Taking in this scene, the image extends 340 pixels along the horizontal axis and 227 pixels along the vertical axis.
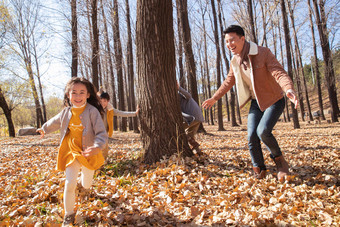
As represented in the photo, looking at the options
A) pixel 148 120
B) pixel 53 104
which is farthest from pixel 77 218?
pixel 53 104

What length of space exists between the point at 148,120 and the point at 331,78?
16197mm

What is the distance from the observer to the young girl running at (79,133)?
2.59m

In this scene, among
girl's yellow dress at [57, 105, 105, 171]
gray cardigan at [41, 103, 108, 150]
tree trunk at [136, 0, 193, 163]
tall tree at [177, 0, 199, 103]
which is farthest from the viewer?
tall tree at [177, 0, 199, 103]

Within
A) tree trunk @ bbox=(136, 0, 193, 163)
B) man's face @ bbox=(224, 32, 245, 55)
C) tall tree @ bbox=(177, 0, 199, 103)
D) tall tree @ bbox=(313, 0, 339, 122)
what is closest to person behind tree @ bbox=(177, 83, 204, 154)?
tree trunk @ bbox=(136, 0, 193, 163)

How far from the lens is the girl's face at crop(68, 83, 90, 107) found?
273 cm

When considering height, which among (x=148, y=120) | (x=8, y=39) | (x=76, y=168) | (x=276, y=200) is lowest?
→ (x=276, y=200)

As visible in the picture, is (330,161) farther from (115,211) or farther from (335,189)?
(115,211)

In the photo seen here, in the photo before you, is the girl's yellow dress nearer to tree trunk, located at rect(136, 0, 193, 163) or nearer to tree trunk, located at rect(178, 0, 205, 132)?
tree trunk, located at rect(136, 0, 193, 163)

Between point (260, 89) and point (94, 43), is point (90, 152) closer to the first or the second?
point (260, 89)

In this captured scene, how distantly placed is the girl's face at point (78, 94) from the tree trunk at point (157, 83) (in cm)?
146

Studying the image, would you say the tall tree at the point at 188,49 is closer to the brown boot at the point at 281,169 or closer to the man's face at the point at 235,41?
the man's face at the point at 235,41

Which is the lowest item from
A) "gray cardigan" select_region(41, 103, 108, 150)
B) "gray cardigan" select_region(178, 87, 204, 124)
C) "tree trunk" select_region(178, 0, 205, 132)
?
"gray cardigan" select_region(41, 103, 108, 150)

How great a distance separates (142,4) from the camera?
13.3ft

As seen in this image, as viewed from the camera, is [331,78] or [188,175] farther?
[331,78]
